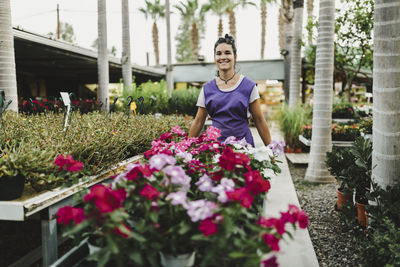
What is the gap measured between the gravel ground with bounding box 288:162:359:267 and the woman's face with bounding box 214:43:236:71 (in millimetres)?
1900

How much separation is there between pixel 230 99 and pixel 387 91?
4.01 ft

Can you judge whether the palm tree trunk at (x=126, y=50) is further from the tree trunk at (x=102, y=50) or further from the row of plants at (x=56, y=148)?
the row of plants at (x=56, y=148)

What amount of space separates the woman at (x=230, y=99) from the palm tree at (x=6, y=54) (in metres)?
3.61

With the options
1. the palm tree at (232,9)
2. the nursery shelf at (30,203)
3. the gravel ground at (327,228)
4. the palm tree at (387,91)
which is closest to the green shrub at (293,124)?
the gravel ground at (327,228)

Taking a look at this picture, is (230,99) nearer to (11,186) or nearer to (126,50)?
(11,186)

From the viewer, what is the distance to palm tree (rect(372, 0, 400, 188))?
2607 millimetres

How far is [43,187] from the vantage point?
2119 mm

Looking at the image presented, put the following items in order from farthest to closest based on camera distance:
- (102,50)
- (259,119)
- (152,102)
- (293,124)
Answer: (102,50) < (293,124) < (152,102) < (259,119)

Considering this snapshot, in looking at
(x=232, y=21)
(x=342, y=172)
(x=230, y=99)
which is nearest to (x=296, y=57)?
(x=342, y=172)

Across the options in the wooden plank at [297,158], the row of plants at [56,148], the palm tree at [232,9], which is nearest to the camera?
the row of plants at [56,148]

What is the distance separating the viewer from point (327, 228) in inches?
149

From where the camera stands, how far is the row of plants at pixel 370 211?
2.13 meters

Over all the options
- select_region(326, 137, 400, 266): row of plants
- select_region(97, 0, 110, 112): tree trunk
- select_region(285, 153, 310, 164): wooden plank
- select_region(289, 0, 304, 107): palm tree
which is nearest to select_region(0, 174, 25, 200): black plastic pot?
select_region(326, 137, 400, 266): row of plants

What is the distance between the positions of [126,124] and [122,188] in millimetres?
2702
